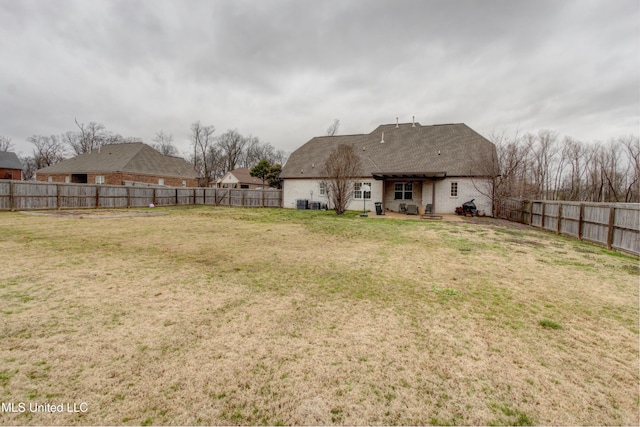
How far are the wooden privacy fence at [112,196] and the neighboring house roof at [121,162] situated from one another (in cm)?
1081

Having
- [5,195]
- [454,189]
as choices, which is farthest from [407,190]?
[5,195]

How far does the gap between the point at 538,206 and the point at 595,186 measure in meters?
24.9

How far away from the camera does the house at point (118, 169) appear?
101 ft

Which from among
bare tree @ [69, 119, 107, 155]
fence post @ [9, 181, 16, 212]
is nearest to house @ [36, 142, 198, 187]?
fence post @ [9, 181, 16, 212]

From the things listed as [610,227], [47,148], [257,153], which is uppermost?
[257,153]

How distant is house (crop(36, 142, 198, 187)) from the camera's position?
101 feet

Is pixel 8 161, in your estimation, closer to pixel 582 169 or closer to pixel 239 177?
pixel 239 177

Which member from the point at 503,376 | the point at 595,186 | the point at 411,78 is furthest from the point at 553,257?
the point at 595,186

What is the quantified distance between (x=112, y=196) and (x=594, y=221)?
27497 mm

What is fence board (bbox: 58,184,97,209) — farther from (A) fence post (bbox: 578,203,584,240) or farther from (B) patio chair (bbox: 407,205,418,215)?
(A) fence post (bbox: 578,203,584,240)

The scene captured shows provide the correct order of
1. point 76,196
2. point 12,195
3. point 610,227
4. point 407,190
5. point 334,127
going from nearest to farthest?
point 610,227, point 12,195, point 76,196, point 407,190, point 334,127

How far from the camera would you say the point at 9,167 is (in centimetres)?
3822

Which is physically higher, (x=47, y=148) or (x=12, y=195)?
(x=47, y=148)

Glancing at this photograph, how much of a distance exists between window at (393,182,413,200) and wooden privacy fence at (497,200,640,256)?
26.7 feet
